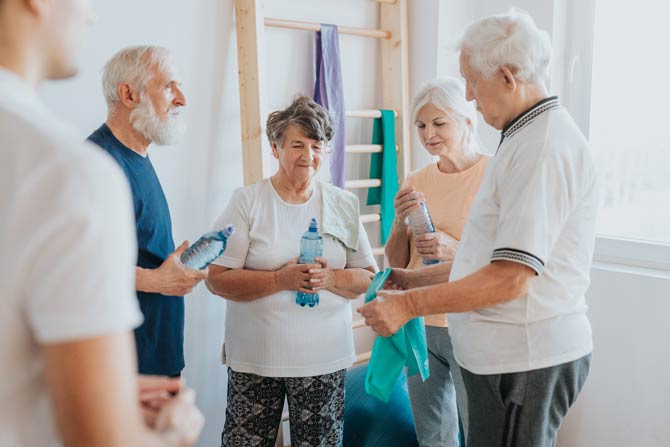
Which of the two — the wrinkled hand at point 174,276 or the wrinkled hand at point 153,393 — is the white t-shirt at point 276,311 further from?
the wrinkled hand at point 153,393

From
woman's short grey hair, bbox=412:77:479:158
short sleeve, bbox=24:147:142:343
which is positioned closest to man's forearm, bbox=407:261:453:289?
woman's short grey hair, bbox=412:77:479:158

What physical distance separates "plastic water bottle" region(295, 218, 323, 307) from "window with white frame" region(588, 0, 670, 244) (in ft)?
4.91

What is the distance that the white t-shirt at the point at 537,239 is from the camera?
1391mm

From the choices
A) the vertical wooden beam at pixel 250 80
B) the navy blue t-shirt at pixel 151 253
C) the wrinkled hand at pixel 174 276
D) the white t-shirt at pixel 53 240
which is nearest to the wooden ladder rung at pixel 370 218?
the vertical wooden beam at pixel 250 80

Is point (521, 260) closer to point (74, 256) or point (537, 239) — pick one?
point (537, 239)

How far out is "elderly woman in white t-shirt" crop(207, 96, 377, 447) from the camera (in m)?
2.04

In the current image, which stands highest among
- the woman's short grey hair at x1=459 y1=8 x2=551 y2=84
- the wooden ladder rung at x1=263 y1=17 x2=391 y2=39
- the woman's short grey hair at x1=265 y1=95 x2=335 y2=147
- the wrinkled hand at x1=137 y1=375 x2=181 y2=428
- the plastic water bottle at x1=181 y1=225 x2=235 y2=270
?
the wooden ladder rung at x1=263 y1=17 x2=391 y2=39

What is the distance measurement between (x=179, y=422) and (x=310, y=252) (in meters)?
1.21

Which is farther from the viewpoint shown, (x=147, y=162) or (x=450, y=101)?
(x=450, y=101)

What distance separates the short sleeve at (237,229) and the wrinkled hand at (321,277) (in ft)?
0.73

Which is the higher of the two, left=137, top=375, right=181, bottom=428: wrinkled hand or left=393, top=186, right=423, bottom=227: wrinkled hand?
left=393, top=186, right=423, bottom=227: wrinkled hand

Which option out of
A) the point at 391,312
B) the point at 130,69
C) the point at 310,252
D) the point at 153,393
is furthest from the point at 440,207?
the point at 153,393

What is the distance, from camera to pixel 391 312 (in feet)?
5.11

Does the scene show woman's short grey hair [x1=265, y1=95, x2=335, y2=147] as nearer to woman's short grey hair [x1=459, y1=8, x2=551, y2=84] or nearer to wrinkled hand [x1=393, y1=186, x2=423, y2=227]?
wrinkled hand [x1=393, y1=186, x2=423, y2=227]
